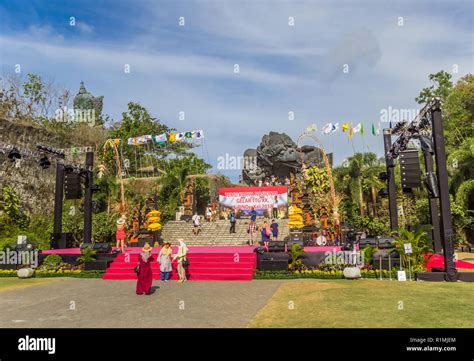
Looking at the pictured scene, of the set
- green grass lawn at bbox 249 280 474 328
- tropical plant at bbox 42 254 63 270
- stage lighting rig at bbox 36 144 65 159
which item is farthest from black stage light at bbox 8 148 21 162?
green grass lawn at bbox 249 280 474 328

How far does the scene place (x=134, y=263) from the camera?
1587 cm

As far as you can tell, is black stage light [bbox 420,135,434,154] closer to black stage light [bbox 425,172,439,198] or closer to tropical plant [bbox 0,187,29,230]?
black stage light [bbox 425,172,439,198]

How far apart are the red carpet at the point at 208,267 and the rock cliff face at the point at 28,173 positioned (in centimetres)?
1955

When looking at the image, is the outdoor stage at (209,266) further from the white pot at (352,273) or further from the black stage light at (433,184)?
the black stage light at (433,184)

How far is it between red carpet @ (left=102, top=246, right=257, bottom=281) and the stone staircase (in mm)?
8175

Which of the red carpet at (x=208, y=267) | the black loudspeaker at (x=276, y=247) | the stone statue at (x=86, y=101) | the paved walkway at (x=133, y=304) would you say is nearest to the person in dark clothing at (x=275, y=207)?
the red carpet at (x=208, y=267)

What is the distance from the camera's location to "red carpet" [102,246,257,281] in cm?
1412

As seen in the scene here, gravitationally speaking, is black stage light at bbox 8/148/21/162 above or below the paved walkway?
above

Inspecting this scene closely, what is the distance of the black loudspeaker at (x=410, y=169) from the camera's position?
1350cm

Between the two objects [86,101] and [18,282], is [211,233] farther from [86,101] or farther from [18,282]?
[86,101]

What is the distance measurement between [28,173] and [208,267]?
978 inches

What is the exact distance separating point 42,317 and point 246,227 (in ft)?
66.2

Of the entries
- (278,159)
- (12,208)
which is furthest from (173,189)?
(278,159)
